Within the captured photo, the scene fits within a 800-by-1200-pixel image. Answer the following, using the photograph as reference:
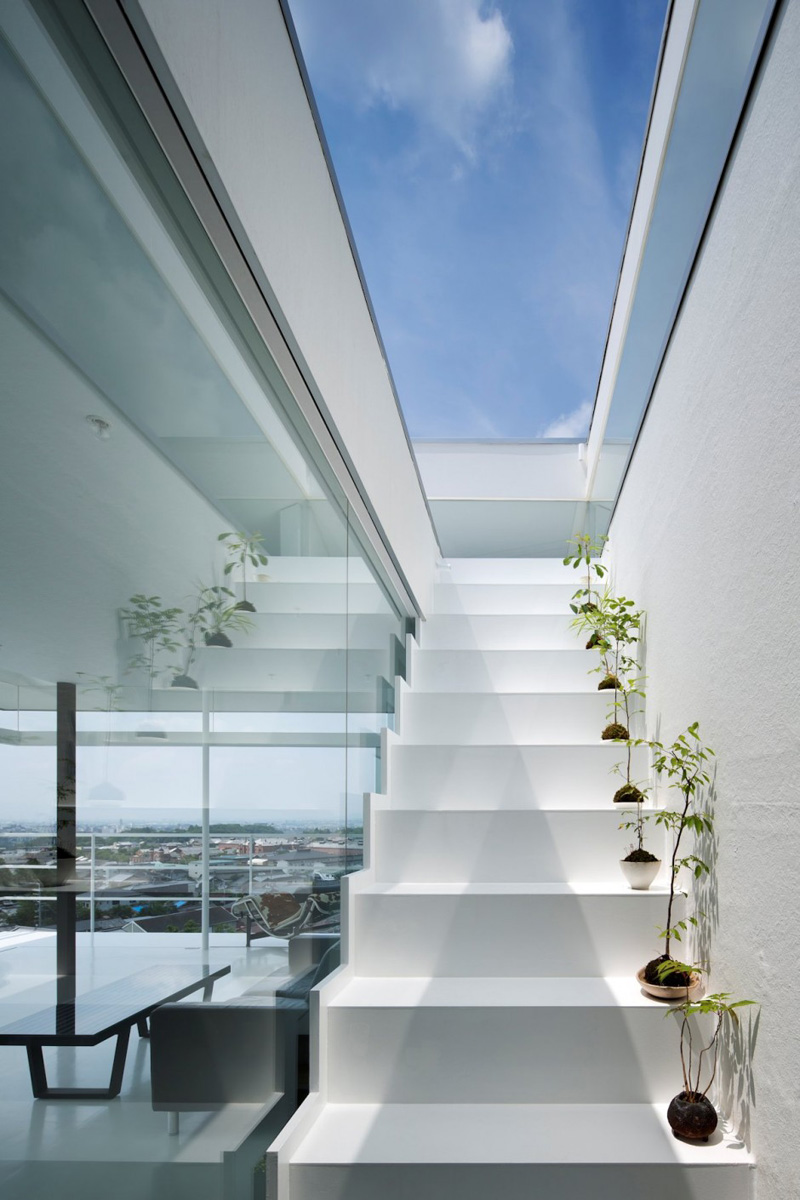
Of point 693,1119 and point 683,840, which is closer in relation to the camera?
point 693,1119

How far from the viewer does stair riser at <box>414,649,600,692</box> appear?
4.45 meters

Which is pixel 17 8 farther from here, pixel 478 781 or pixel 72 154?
pixel 478 781

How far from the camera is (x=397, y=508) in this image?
3.96 meters

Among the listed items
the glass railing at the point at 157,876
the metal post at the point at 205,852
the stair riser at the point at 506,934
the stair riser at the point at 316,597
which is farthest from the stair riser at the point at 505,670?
the metal post at the point at 205,852

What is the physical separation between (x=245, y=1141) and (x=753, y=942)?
4.12 ft

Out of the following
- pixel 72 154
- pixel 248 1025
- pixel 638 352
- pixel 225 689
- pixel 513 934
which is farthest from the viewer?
pixel 638 352

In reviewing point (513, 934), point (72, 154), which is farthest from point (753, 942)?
point (72, 154)

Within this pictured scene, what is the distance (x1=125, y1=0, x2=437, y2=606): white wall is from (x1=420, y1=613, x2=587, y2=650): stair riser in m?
1.79

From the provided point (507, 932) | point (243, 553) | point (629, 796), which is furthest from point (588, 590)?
point (243, 553)

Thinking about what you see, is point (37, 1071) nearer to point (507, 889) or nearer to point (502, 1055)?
point (502, 1055)

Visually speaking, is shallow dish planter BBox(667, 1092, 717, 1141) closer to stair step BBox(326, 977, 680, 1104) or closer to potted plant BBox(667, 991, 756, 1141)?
potted plant BBox(667, 991, 756, 1141)

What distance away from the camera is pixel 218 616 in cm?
163

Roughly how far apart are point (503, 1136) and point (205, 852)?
1.33 meters

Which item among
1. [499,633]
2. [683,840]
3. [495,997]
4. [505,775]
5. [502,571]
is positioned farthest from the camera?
[502,571]
